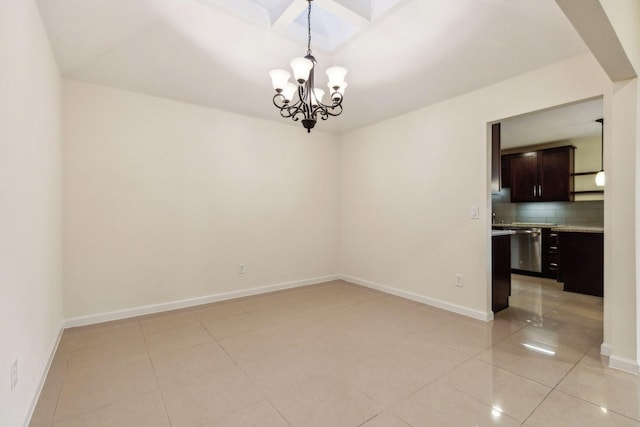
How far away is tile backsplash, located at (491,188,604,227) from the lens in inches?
197

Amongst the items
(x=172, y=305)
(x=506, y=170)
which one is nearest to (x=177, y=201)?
(x=172, y=305)

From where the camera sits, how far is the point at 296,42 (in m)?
2.91

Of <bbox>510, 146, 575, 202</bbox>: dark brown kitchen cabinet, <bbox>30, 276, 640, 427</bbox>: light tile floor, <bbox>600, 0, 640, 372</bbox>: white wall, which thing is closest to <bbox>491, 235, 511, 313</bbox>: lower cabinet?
<bbox>30, 276, 640, 427</bbox>: light tile floor

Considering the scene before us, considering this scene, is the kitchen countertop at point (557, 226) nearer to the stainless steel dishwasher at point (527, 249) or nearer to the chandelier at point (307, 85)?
the stainless steel dishwasher at point (527, 249)

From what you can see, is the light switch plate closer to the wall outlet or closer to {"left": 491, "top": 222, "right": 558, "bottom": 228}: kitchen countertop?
{"left": 491, "top": 222, "right": 558, "bottom": 228}: kitchen countertop

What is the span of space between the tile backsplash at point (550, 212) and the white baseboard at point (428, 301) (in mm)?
3476

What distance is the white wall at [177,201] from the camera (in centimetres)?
296

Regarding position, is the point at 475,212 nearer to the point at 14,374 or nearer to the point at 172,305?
the point at 172,305

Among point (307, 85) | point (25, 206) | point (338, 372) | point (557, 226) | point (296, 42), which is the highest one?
point (296, 42)

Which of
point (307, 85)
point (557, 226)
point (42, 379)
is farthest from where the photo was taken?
point (557, 226)

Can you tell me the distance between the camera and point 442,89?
3.26 m

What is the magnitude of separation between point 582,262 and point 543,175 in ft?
6.25

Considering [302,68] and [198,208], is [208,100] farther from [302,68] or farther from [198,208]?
[302,68]

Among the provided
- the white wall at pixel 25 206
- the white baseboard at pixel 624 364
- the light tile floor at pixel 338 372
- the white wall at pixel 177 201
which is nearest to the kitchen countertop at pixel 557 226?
the light tile floor at pixel 338 372
